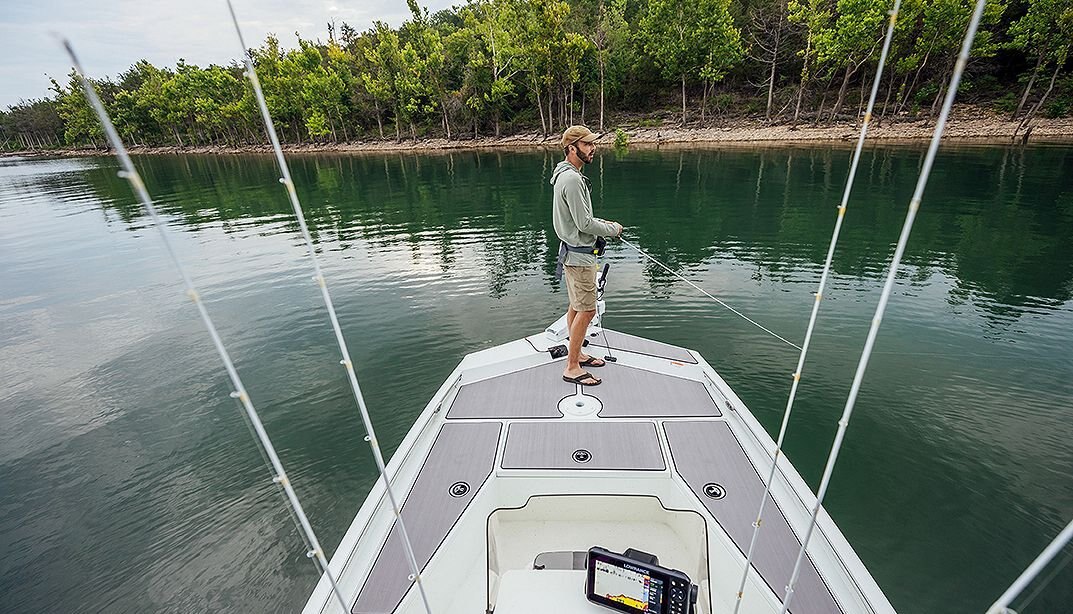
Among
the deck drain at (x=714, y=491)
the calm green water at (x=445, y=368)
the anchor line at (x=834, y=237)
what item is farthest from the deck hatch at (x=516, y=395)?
the anchor line at (x=834, y=237)

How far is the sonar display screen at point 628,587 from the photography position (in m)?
2.32

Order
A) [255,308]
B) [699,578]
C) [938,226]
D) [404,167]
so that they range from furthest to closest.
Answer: [404,167], [938,226], [255,308], [699,578]

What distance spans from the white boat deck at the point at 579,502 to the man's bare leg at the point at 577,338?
208mm

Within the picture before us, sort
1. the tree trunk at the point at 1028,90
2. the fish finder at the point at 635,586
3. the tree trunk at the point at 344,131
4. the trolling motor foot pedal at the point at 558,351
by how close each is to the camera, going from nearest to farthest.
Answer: the fish finder at the point at 635,586
the trolling motor foot pedal at the point at 558,351
the tree trunk at the point at 1028,90
the tree trunk at the point at 344,131

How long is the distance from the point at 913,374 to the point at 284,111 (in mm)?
64357

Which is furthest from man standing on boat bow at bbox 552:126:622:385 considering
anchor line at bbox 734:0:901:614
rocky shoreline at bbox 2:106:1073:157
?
rocky shoreline at bbox 2:106:1073:157

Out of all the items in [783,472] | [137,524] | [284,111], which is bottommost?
[137,524]

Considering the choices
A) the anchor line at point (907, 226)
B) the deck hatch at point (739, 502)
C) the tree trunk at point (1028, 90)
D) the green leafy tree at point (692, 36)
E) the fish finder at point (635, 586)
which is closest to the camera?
the anchor line at point (907, 226)

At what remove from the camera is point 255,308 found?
9547 mm

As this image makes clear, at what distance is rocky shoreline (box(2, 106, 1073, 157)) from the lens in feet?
91.2

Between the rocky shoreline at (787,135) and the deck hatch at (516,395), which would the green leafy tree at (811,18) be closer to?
the rocky shoreline at (787,135)

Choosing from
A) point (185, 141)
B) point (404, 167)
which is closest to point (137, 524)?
point (404, 167)

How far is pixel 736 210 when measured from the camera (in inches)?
621

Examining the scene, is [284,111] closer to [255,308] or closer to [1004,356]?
[255,308]
